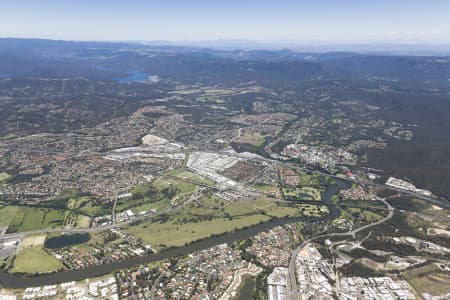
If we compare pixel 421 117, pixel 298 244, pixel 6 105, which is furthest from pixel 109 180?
pixel 421 117

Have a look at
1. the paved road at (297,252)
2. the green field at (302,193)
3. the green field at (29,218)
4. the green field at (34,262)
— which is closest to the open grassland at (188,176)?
the green field at (302,193)

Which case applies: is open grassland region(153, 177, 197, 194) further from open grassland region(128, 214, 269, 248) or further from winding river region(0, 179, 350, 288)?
winding river region(0, 179, 350, 288)

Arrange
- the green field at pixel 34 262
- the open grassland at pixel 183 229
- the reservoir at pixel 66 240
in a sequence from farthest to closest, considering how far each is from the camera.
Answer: the open grassland at pixel 183 229 → the reservoir at pixel 66 240 → the green field at pixel 34 262

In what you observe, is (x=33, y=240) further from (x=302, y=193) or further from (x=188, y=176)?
(x=302, y=193)

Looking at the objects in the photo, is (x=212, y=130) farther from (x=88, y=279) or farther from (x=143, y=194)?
(x=88, y=279)

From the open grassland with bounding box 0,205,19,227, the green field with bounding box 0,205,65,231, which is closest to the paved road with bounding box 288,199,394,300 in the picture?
the green field with bounding box 0,205,65,231

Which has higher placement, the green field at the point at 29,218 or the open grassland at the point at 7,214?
the green field at the point at 29,218

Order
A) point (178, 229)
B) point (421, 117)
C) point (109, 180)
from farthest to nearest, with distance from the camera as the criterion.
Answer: point (421, 117)
point (109, 180)
point (178, 229)

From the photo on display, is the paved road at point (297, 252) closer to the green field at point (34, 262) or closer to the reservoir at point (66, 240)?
the green field at point (34, 262)
